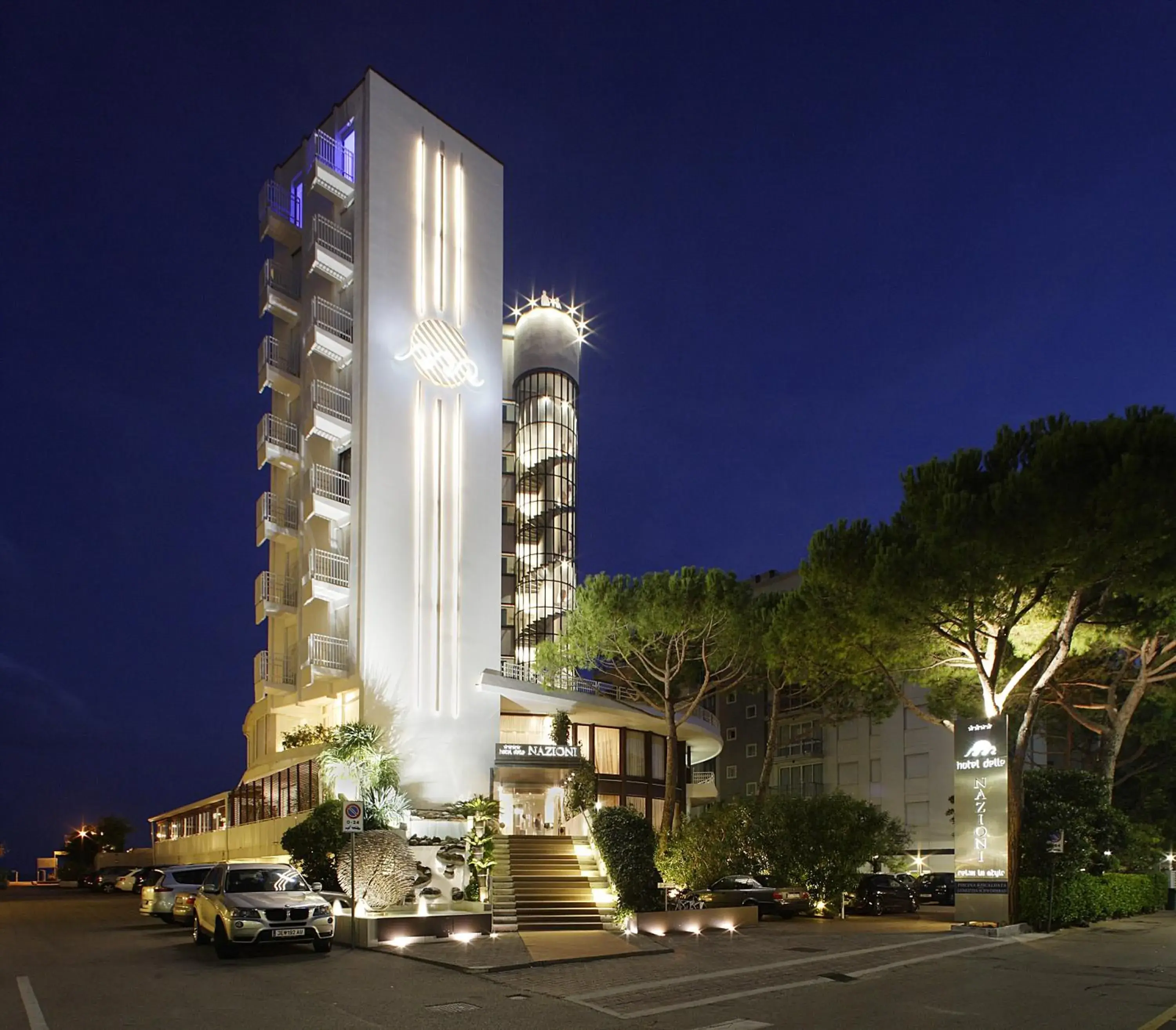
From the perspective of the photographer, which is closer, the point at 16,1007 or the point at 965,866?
the point at 16,1007

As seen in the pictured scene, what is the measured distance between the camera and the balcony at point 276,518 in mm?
33188

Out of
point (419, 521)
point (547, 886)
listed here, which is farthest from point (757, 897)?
point (419, 521)

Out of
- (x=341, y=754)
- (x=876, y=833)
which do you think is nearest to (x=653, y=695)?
(x=876, y=833)

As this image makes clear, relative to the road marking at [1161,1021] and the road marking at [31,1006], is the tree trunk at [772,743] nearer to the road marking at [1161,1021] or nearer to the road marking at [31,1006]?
the road marking at [1161,1021]

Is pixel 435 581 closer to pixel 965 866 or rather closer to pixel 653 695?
pixel 653 695

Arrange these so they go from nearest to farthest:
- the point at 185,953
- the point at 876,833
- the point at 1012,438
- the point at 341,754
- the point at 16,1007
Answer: the point at 16,1007 → the point at 185,953 → the point at 1012,438 → the point at 341,754 → the point at 876,833

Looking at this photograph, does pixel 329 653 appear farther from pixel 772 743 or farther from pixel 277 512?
pixel 772 743

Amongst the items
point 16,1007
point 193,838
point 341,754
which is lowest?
point 193,838

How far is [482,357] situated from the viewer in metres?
33.6

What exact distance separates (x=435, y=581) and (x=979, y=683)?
15.2 meters

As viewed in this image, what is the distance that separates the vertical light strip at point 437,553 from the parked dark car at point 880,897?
481 inches

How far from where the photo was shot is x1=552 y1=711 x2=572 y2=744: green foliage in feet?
103

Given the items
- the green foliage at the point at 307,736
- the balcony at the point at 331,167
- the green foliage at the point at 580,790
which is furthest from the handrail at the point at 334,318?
the green foliage at the point at 580,790

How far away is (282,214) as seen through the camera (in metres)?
35.8
